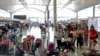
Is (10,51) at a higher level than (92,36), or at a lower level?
lower

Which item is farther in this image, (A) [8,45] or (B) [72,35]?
(B) [72,35]

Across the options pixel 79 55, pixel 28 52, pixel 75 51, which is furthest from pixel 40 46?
pixel 75 51

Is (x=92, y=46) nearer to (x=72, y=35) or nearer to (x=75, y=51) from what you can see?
(x=75, y=51)

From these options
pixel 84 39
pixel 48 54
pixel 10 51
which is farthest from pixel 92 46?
pixel 10 51

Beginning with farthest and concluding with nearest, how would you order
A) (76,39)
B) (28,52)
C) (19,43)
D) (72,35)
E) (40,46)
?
1. (72,35)
2. (76,39)
3. (19,43)
4. (28,52)
5. (40,46)

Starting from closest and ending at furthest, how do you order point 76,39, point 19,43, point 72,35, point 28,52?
1. point 28,52
2. point 19,43
3. point 76,39
4. point 72,35

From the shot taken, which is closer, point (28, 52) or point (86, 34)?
point (28, 52)

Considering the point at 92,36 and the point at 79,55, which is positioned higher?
the point at 92,36

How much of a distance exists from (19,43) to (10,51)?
2.86 ft

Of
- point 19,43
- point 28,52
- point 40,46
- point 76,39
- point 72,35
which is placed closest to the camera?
point 40,46

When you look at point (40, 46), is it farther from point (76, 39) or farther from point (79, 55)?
point (76, 39)

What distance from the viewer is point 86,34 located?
15.7m

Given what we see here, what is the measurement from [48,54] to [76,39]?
4.11 metres

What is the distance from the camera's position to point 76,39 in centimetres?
1411
